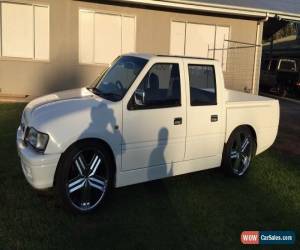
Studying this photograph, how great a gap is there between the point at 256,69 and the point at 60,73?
8003mm

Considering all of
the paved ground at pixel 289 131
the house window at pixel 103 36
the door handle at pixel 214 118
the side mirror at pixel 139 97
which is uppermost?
the house window at pixel 103 36

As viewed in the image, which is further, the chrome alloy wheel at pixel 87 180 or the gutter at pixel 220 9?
the gutter at pixel 220 9

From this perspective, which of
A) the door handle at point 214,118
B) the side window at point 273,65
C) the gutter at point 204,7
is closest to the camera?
the door handle at point 214,118

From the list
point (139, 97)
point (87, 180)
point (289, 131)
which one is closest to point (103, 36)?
point (289, 131)

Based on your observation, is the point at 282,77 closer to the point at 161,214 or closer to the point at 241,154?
the point at 241,154

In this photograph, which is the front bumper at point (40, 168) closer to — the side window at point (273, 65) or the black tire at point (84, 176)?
the black tire at point (84, 176)

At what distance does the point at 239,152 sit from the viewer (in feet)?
22.0

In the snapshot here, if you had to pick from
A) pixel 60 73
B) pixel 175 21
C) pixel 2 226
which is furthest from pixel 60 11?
pixel 2 226

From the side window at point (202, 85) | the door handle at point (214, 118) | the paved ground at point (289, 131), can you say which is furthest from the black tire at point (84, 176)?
the paved ground at point (289, 131)

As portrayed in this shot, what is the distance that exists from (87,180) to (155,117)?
3.91 feet

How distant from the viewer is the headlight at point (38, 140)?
184 inches

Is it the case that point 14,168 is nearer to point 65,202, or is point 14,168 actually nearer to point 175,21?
point 65,202

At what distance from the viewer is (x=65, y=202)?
4875mm

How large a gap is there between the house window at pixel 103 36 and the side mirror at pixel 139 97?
9.33m
